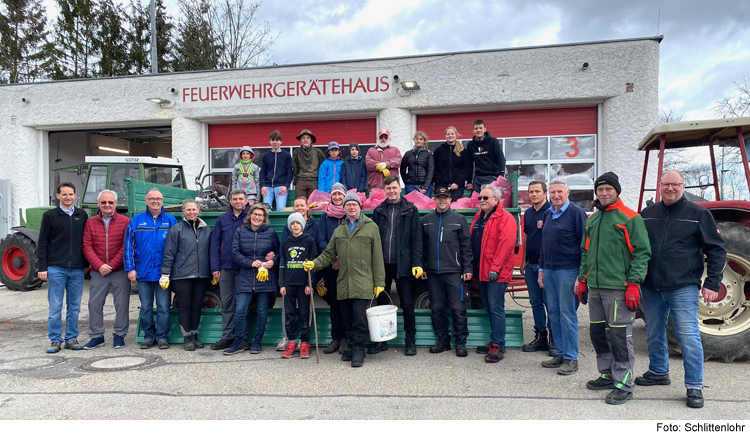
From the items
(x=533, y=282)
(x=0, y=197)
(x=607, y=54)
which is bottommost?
(x=533, y=282)

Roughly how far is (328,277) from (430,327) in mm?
1348

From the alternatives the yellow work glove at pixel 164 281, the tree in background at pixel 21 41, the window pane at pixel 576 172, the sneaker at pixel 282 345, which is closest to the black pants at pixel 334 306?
the sneaker at pixel 282 345

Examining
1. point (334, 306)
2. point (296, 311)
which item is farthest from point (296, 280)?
point (334, 306)

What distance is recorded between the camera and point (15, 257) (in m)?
10.3

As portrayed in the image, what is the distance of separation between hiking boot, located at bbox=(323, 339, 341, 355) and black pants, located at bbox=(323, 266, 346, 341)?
0.15ft

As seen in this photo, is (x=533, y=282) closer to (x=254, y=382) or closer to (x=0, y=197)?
(x=254, y=382)

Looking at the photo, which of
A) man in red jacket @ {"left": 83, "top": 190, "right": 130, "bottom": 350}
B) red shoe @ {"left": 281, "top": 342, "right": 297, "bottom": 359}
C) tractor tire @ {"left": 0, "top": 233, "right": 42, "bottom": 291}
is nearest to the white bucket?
red shoe @ {"left": 281, "top": 342, "right": 297, "bottom": 359}

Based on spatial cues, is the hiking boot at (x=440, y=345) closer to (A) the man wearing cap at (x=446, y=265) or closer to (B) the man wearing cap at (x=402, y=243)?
(A) the man wearing cap at (x=446, y=265)

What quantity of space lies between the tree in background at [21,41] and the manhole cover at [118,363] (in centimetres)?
2396

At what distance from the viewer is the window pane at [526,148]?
11.6 metres

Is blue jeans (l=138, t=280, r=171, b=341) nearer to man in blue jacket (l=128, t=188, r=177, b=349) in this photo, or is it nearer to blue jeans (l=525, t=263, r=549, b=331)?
man in blue jacket (l=128, t=188, r=177, b=349)

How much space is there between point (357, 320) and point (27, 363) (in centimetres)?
365

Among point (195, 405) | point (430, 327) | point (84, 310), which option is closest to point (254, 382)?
point (195, 405)

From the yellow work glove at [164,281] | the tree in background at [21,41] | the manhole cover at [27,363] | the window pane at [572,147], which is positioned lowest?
the manhole cover at [27,363]
